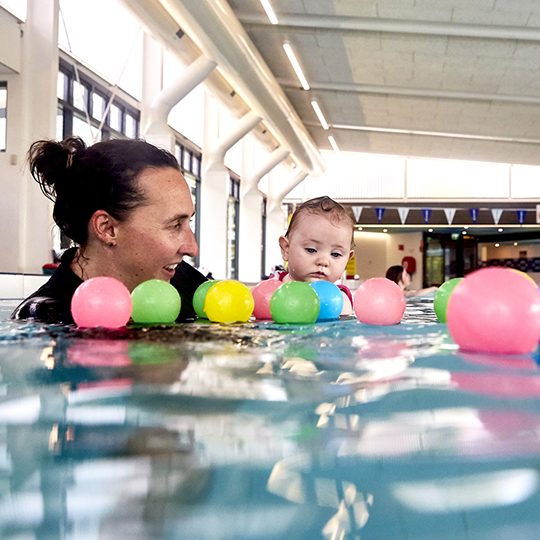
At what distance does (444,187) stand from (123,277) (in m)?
15.6

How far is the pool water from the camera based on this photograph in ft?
1.42

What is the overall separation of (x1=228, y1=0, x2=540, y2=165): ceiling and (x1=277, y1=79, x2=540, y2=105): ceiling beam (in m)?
0.02

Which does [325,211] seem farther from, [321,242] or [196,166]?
[196,166]

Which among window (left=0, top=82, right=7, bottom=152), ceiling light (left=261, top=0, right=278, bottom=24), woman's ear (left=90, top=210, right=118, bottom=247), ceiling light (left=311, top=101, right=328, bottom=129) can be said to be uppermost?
ceiling light (left=311, top=101, right=328, bottom=129)

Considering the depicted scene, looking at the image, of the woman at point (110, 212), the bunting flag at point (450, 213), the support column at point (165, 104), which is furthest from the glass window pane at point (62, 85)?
the bunting flag at point (450, 213)

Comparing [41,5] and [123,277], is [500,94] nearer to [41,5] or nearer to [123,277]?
[41,5]

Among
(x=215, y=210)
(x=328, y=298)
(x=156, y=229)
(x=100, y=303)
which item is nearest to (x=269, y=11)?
(x=215, y=210)

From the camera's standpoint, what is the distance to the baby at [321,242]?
2.80 metres

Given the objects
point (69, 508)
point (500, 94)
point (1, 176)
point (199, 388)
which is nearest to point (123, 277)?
point (199, 388)

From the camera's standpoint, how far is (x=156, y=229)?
5.89 feet

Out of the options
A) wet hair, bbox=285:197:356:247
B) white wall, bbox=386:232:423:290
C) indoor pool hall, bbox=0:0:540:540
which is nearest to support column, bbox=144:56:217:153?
indoor pool hall, bbox=0:0:540:540

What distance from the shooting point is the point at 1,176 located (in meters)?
5.96

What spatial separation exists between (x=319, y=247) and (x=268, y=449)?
228cm

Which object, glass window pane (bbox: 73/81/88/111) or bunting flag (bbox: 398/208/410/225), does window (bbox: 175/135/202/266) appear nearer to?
glass window pane (bbox: 73/81/88/111)
